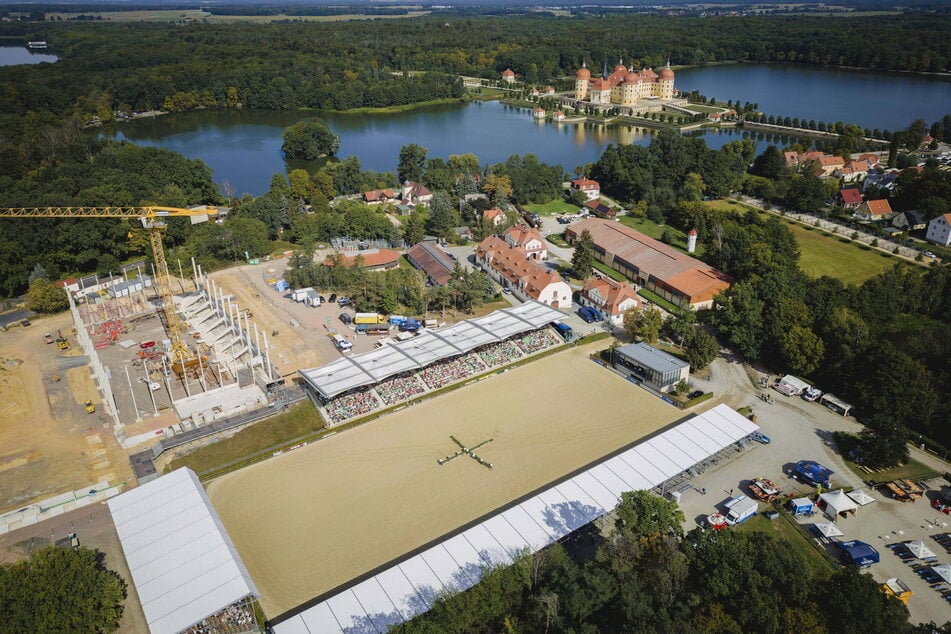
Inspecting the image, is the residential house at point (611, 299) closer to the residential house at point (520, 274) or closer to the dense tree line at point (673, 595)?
the residential house at point (520, 274)

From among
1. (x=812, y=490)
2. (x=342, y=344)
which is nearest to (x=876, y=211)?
(x=812, y=490)

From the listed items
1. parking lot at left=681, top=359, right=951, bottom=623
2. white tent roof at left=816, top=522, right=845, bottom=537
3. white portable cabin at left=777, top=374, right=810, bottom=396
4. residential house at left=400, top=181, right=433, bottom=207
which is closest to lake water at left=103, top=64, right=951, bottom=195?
residential house at left=400, top=181, right=433, bottom=207

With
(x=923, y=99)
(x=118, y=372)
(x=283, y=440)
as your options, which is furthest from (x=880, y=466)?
(x=923, y=99)

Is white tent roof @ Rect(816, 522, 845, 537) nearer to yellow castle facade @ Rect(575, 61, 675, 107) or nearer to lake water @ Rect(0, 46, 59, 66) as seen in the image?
yellow castle facade @ Rect(575, 61, 675, 107)

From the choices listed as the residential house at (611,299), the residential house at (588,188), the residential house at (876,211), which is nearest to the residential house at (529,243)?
the residential house at (611,299)

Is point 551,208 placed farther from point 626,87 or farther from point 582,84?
point 582,84

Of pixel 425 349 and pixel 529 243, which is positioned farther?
pixel 529 243

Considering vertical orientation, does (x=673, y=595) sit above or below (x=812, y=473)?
above

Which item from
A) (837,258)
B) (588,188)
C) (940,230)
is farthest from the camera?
(588,188)
